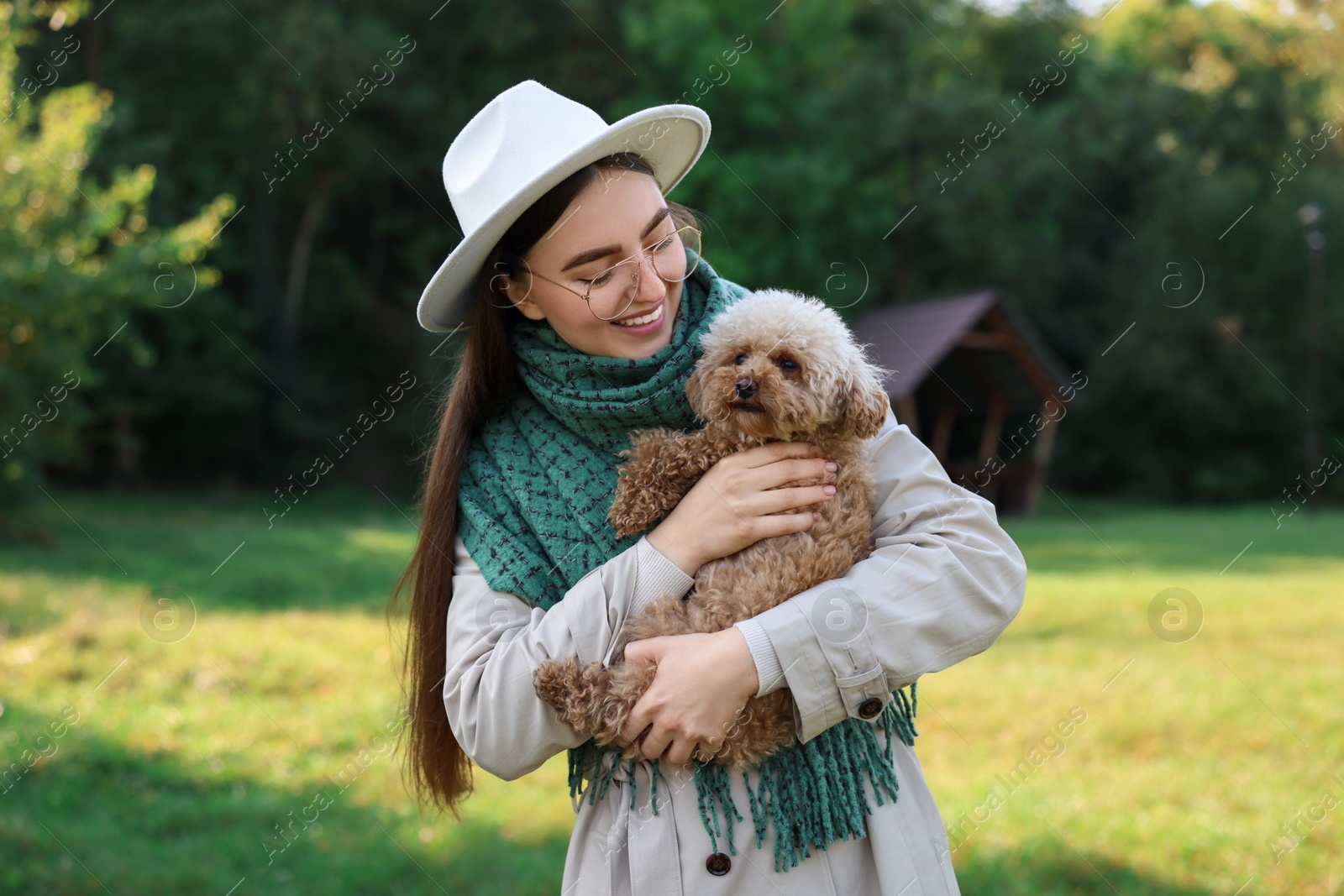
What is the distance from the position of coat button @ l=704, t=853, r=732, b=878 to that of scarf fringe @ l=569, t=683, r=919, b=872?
0.02 m

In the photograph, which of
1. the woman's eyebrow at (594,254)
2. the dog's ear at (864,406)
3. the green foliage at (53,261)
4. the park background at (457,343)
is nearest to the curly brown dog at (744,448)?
the dog's ear at (864,406)

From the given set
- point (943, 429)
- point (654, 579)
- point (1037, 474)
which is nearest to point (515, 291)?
point (654, 579)

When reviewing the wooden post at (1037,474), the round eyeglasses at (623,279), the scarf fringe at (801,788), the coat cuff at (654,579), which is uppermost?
the round eyeglasses at (623,279)

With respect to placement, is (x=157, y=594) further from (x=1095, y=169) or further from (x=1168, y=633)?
(x=1095, y=169)

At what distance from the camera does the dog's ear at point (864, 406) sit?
229cm

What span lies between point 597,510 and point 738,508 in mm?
330

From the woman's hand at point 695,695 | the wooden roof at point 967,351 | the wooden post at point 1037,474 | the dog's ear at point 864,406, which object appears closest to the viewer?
the woman's hand at point 695,695

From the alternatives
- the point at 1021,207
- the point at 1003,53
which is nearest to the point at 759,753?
the point at 1021,207

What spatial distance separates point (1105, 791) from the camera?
19.4 ft

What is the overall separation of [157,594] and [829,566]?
10.3 meters

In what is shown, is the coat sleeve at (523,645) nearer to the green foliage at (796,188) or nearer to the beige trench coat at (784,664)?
the beige trench coat at (784,664)

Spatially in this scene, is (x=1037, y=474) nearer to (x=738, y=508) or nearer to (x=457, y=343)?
(x=457, y=343)

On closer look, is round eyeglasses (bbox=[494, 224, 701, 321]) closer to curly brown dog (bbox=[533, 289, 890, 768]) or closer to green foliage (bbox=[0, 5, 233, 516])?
curly brown dog (bbox=[533, 289, 890, 768])

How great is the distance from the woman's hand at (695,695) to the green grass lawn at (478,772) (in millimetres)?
1216
